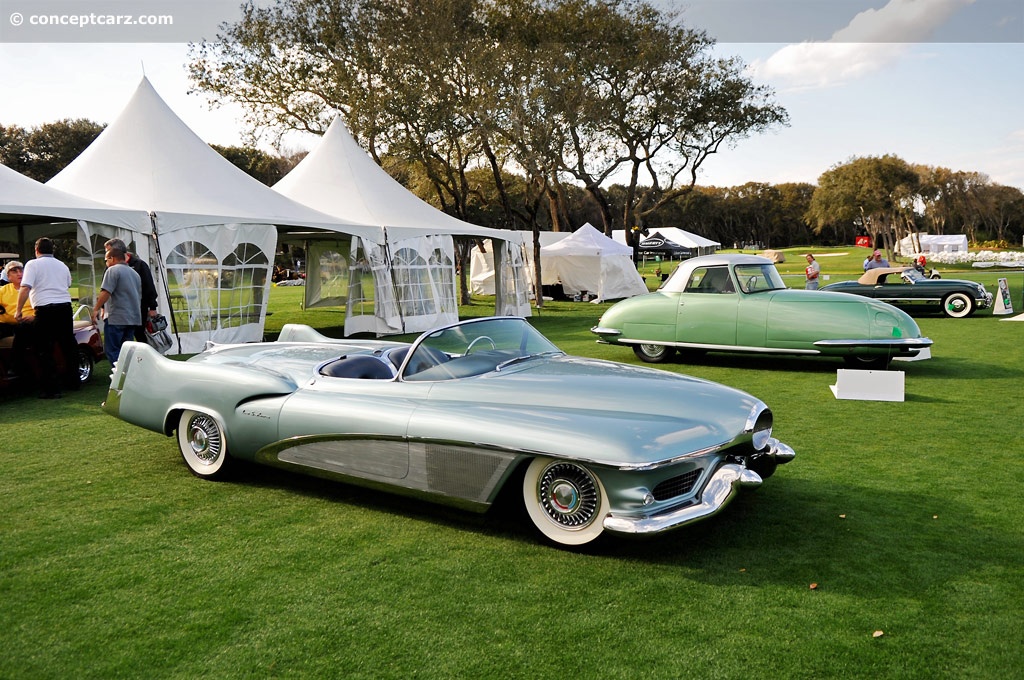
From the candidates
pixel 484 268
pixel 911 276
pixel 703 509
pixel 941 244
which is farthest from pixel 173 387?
Answer: pixel 941 244

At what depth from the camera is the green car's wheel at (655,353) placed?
12188 millimetres

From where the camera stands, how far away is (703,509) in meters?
4.04

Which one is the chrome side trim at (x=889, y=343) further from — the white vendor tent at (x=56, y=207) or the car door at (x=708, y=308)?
the white vendor tent at (x=56, y=207)

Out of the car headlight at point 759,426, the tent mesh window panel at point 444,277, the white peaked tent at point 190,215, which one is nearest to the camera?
the car headlight at point 759,426

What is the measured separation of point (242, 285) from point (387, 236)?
142 inches

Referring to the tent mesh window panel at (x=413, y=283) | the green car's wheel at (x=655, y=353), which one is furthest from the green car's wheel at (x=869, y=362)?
the tent mesh window panel at (x=413, y=283)

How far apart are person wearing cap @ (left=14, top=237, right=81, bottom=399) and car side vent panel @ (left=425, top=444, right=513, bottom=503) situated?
21.5ft

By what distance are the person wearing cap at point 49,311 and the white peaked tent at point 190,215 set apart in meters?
3.45

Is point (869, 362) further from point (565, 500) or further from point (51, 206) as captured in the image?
point (51, 206)

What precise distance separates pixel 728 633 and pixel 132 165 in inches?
580

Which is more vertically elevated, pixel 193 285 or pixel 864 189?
pixel 864 189

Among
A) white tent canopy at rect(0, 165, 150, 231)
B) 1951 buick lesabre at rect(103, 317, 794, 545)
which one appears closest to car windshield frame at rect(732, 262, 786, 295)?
1951 buick lesabre at rect(103, 317, 794, 545)

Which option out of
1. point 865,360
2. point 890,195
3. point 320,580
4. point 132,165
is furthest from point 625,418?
point 890,195

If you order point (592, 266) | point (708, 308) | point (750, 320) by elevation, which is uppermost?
point (592, 266)
